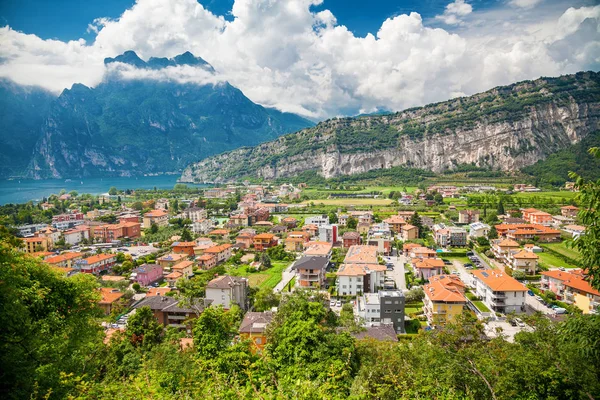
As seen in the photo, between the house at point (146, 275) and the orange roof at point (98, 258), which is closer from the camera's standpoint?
the house at point (146, 275)

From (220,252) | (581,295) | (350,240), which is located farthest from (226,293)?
(581,295)

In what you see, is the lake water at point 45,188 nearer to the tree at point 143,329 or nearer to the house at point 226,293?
the house at point 226,293

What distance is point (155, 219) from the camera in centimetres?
3875

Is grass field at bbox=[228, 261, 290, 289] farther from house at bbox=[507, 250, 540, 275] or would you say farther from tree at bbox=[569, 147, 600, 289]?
tree at bbox=[569, 147, 600, 289]

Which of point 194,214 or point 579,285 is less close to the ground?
point 194,214

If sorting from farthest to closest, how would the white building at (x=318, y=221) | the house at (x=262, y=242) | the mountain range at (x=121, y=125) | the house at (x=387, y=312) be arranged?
the mountain range at (x=121, y=125) < the white building at (x=318, y=221) < the house at (x=262, y=242) < the house at (x=387, y=312)

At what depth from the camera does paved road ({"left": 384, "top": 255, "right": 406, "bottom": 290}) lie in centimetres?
2044

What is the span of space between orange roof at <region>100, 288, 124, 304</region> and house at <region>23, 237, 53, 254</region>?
1330 cm

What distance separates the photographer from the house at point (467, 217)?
35.3 m

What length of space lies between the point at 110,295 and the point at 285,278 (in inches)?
359

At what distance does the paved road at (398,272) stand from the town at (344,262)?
0.12m

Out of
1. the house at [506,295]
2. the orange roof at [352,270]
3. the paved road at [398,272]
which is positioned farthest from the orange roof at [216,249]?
the house at [506,295]

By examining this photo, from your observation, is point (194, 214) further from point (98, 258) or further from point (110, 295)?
point (110, 295)

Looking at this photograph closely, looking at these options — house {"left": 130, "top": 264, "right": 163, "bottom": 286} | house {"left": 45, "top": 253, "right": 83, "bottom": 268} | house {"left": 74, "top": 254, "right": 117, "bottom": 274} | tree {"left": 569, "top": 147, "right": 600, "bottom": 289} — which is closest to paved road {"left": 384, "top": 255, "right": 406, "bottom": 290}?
house {"left": 130, "top": 264, "right": 163, "bottom": 286}
